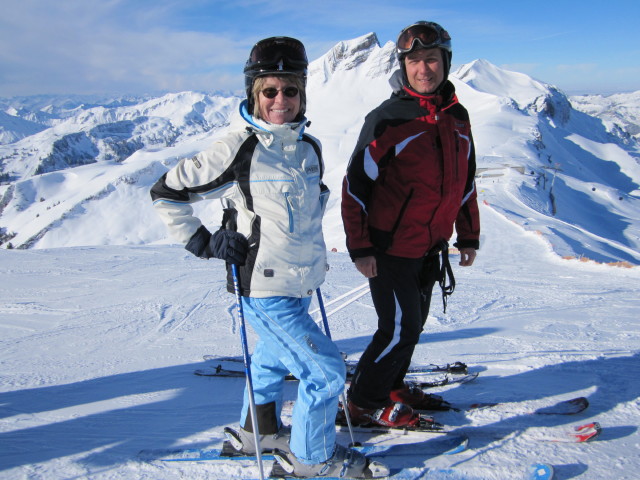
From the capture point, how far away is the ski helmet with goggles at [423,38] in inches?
112

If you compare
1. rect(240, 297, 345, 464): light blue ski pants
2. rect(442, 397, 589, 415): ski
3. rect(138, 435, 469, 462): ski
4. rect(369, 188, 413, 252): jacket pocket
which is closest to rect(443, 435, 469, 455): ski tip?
rect(138, 435, 469, 462): ski

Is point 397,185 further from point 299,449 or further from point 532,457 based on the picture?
point 532,457

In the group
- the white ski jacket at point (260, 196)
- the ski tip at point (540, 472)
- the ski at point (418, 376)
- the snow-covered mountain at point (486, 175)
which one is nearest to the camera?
the white ski jacket at point (260, 196)

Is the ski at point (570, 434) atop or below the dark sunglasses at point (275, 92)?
below

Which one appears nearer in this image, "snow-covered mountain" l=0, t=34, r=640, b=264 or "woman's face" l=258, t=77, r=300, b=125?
"woman's face" l=258, t=77, r=300, b=125

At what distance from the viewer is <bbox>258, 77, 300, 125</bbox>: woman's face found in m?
2.43

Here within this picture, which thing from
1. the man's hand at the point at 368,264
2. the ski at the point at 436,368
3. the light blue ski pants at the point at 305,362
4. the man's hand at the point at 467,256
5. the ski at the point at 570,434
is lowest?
the ski at the point at 570,434

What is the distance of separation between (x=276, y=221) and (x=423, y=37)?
5.10 feet

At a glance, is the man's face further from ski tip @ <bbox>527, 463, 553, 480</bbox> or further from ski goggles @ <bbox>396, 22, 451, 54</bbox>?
ski tip @ <bbox>527, 463, 553, 480</bbox>

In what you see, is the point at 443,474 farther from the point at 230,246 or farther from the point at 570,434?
the point at 230,246

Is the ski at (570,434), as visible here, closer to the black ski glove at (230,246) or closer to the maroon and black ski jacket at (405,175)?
the maroon and black ski jacket at (405,175)

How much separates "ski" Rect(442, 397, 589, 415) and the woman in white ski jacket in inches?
46.9

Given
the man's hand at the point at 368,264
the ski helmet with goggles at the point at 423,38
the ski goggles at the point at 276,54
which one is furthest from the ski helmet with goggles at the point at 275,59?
the man's hand at the point at 368,264

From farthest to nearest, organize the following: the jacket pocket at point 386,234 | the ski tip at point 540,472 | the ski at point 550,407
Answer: the ski at point 550,407
the jacket pocket at point 386,234
the ski tip at point 540,472
